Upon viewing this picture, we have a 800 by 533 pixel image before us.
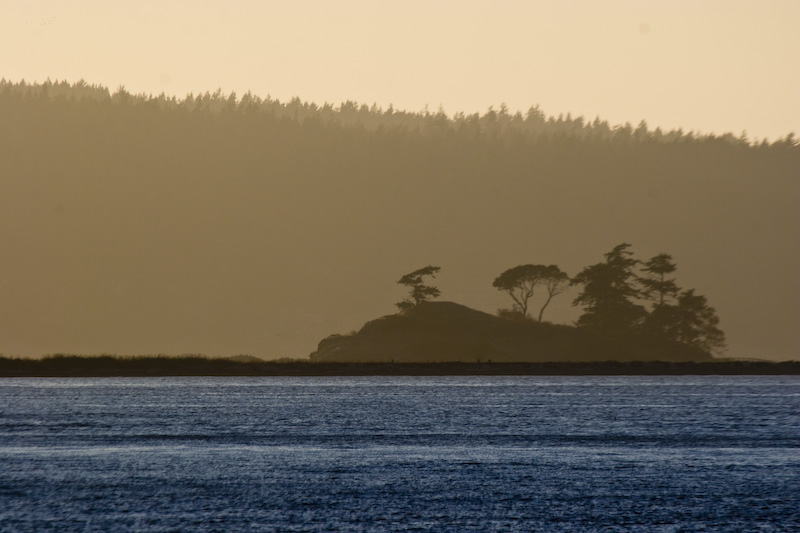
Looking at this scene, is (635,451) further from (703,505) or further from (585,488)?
(703,505)

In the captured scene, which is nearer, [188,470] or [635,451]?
[188,470]

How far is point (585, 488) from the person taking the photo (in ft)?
164

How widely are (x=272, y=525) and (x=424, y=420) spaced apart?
7209 cm

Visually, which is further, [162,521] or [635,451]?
[635,451]

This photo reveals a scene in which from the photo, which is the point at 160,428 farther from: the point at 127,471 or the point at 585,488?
the point at 585,488

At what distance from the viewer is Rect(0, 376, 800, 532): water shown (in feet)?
132

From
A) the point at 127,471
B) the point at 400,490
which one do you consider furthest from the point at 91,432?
the point at 400,490

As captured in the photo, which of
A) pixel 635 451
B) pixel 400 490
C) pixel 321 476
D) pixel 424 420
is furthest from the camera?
pixel 424 420

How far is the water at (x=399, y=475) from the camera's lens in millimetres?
40125

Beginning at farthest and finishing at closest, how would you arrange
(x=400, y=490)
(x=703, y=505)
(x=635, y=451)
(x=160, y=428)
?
(x=160, y=428) → (x=635, y=451) → (x=400, y=490) → (x=703, y=505)

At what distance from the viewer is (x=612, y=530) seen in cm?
3775

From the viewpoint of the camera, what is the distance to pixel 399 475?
181 feet

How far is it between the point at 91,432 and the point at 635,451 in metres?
42.6

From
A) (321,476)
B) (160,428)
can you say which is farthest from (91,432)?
(321,476)
